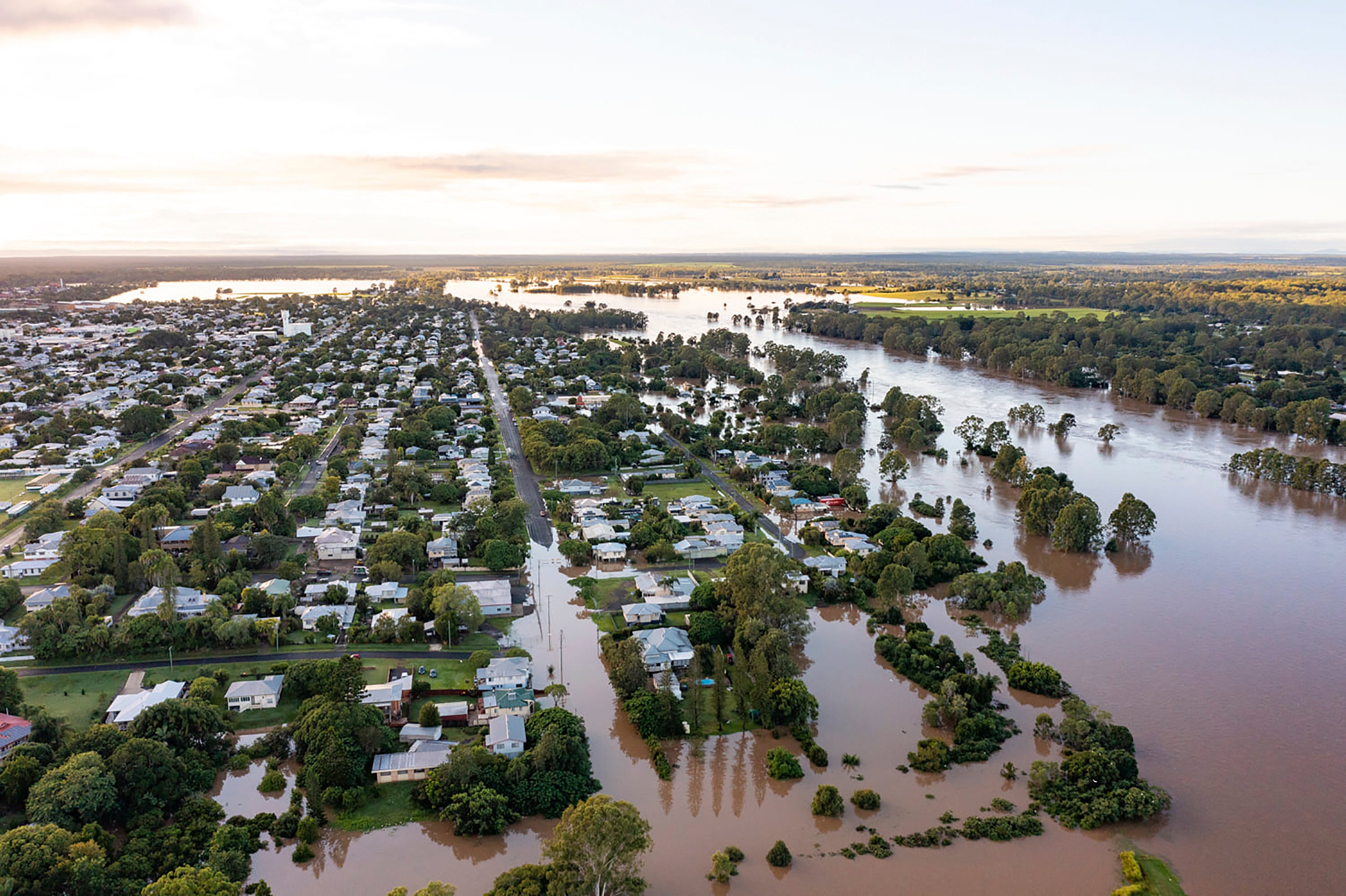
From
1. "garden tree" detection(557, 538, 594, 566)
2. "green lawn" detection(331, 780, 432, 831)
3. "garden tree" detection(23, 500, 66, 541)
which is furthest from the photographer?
"garden tree" detection(23, 500, 66, 541)

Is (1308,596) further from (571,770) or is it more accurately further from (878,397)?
(878,397)

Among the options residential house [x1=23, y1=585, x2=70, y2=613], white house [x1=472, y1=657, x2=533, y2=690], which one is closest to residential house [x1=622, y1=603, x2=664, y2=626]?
white house [x1=472, y1=657, x2=533, y2=690]

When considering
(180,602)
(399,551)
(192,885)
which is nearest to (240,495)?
(180,602)

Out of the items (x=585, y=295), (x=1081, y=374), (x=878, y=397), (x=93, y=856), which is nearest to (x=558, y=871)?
(x=93, y=856)

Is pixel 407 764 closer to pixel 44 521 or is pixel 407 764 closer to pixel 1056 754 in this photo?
pixel 1056 754

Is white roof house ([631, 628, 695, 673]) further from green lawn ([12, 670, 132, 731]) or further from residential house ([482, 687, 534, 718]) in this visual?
green lawn ([12, 670, 132, 731])

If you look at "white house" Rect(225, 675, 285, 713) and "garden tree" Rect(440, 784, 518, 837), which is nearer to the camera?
"garden tree" Rect(440, 784, 518, 837)
